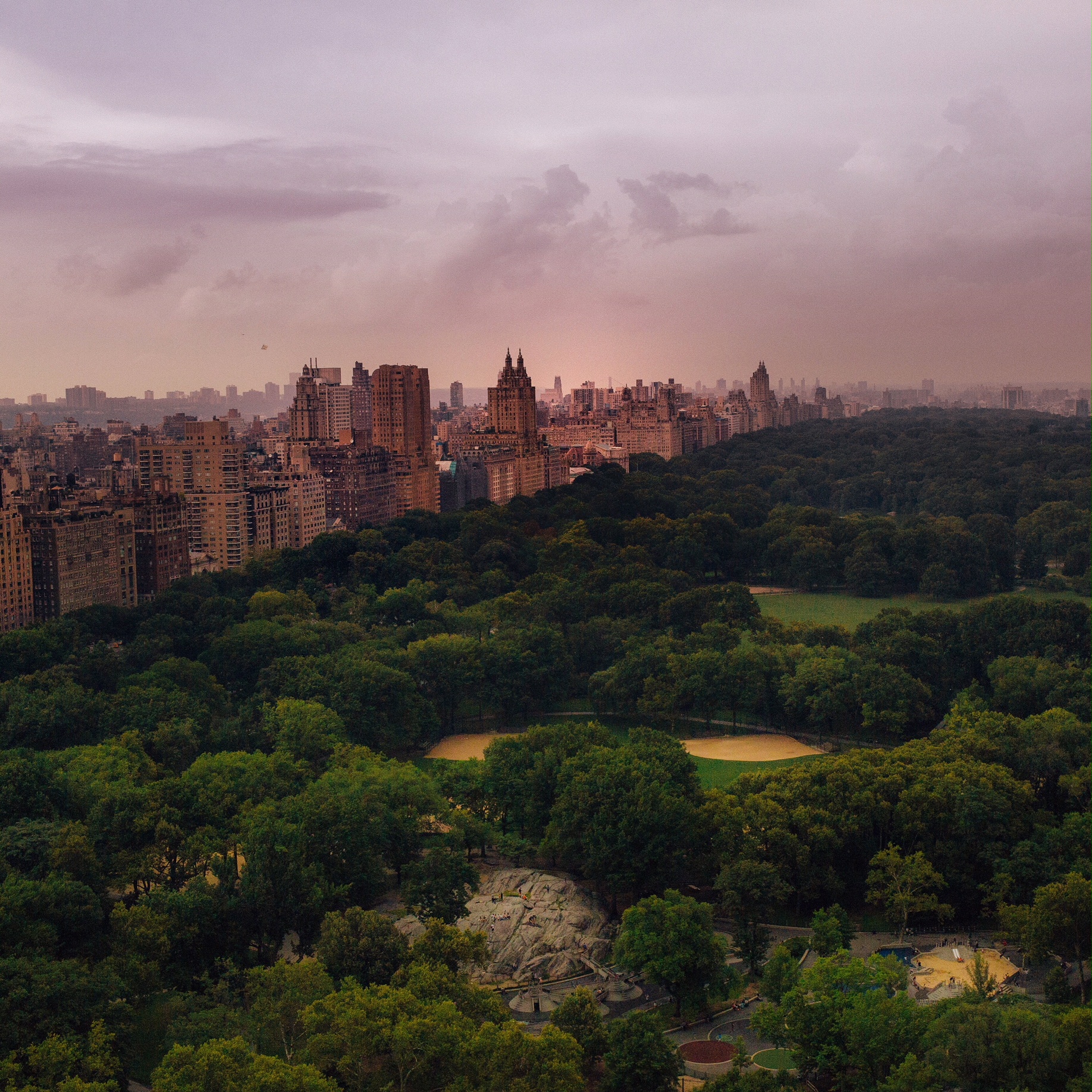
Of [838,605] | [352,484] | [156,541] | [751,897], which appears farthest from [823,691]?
[352,484]

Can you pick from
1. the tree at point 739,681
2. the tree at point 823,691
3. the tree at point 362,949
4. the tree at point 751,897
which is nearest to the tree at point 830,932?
the tree at point 751,897

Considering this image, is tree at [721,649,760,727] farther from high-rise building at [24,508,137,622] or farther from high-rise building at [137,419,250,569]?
high-rise building at [137,419,250,569]

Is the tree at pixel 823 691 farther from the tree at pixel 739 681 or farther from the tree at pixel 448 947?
the tree at pixel 448 947

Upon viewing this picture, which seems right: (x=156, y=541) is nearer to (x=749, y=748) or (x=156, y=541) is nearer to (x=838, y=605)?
(x=838, y=605)

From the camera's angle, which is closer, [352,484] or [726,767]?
[726,767]

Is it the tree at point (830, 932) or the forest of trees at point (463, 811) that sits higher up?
the forest of trees at point (463, 811)
